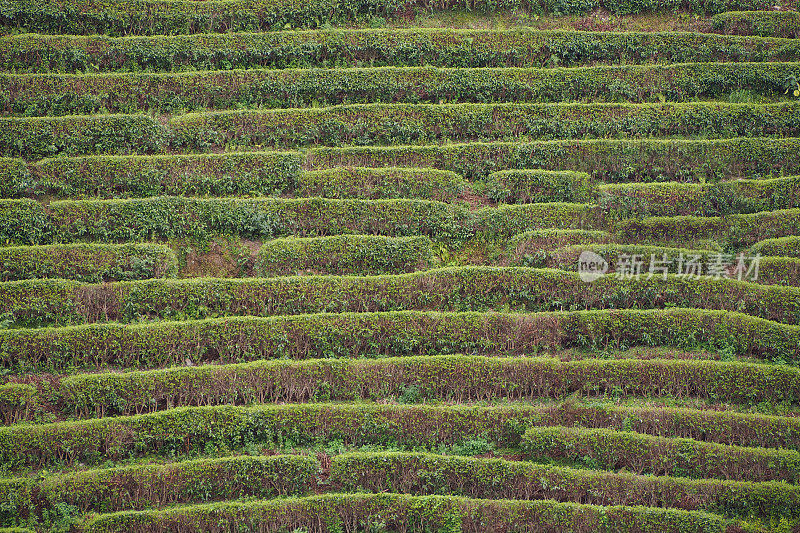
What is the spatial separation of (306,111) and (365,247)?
458 centimetres

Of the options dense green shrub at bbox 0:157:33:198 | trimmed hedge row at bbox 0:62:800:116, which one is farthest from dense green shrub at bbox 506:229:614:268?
dense green shrub at bbox 0:157:33:198

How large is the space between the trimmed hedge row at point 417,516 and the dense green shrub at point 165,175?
7989mm

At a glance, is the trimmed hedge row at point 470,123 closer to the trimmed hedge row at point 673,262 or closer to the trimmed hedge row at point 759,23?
the trimmed hedge row at point 759,23

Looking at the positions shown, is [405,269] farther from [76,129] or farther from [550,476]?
[76,129]

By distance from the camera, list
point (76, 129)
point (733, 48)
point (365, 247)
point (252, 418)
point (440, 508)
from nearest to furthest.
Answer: point (440, 508) < point (252, 418) < point (365, 247) < point (76, 129) < point (733, 48)

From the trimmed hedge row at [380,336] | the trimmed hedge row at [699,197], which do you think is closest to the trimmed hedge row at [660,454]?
the trimmed hedge row at [380,336]

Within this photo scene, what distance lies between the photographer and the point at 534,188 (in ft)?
70.2

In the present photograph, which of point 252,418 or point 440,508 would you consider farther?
point 252,418

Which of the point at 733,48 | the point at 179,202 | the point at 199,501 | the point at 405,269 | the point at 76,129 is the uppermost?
the point at 733,48

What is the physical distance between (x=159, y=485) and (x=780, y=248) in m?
13.6

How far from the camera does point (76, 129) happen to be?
2161 cm

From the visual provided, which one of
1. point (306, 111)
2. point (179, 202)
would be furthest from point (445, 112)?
point (179, 202)

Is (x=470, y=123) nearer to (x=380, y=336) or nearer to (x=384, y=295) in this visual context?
(x=384, y=295)

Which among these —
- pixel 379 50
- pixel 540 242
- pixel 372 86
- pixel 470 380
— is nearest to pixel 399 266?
pixel 540 242
